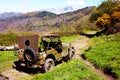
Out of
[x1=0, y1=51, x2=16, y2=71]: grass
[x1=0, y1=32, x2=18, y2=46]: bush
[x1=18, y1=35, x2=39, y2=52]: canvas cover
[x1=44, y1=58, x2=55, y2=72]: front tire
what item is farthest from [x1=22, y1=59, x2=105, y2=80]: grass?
[x1=0, y1=32, x2=18, y2=46]: bush

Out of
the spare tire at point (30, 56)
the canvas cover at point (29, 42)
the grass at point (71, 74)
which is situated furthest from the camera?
the canvas cover at point (29, 42)

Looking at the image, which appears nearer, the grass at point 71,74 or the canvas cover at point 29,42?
the grass at point 71,74

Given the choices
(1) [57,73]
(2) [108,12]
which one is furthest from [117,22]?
(1) [57,73]

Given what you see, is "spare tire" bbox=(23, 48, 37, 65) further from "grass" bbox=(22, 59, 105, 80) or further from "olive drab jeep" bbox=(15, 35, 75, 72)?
"grass" bbox=(22, 59, 105, 80)

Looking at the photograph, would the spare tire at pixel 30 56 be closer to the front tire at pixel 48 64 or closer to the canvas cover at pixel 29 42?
the canvas cover at pixel 29 42

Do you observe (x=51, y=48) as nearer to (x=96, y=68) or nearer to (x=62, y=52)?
(x=62, y=52)

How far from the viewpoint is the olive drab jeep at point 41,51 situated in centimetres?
1698

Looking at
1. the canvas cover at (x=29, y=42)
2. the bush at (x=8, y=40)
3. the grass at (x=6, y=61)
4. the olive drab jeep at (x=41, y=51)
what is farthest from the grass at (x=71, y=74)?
the bush at (x=8, y=40)

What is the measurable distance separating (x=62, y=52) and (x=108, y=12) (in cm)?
3637

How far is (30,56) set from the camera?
56.0 ft

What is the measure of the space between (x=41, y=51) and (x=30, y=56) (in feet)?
4.59

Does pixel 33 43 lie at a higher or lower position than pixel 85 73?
higher

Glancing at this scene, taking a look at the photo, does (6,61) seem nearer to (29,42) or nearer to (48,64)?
(29,42)

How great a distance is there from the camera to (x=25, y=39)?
18484 millimetres
